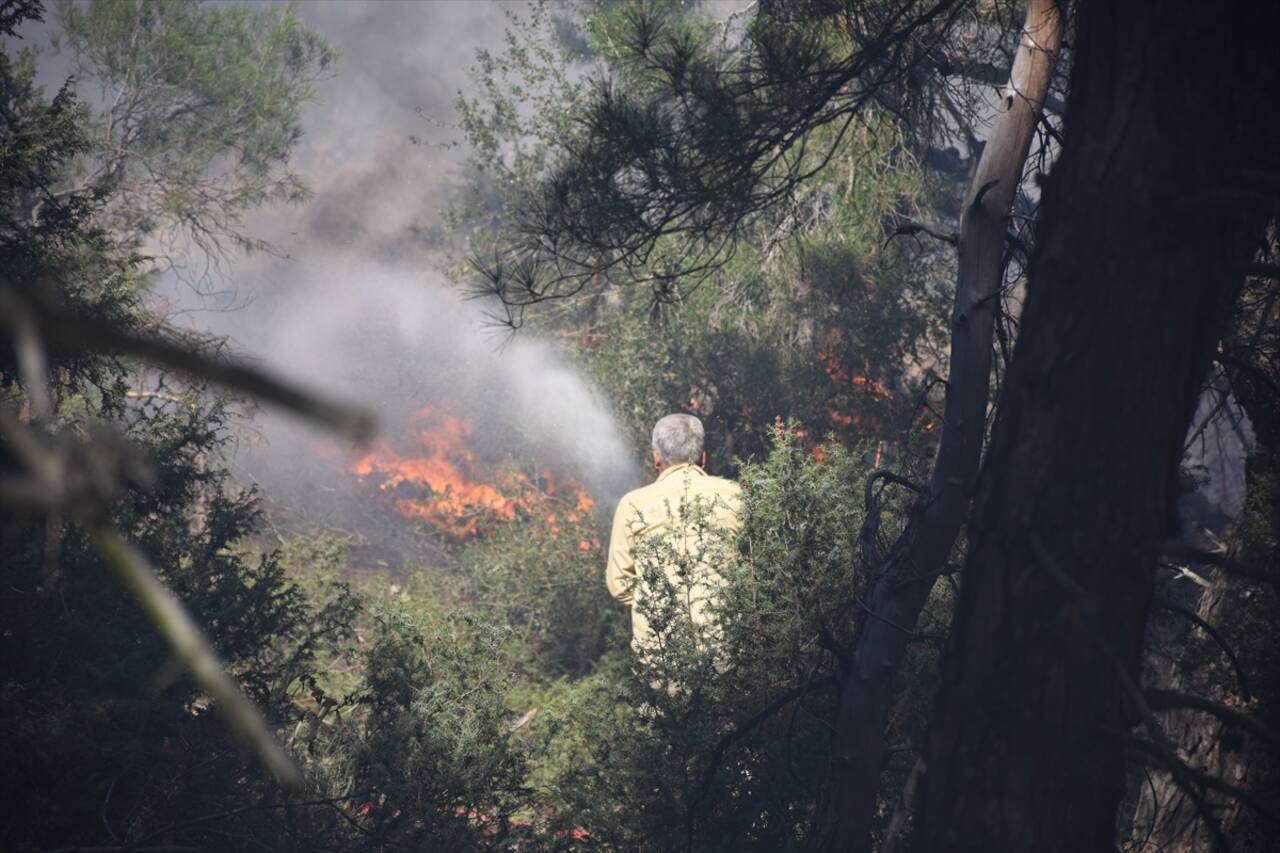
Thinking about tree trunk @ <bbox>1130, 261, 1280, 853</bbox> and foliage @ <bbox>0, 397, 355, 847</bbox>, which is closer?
foliage @ <bbox>0, 397, 355, 847</bbox>

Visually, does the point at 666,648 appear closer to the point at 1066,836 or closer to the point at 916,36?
the point at 1066,836

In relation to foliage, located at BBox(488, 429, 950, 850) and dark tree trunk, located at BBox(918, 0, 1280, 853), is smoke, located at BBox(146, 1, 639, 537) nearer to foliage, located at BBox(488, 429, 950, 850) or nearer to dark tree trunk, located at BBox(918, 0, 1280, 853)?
foliage, located at BBox(488, 429, 950, 850)

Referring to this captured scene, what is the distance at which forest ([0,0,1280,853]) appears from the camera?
228 cm

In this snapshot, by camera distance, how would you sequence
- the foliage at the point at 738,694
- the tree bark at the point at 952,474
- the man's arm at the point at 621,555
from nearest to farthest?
the tree bark at the point at 952,474 < the foliage at the point at 738,694 < the man's arm at the point at 621,555

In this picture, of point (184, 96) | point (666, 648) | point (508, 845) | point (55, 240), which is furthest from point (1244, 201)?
point (184, 96)

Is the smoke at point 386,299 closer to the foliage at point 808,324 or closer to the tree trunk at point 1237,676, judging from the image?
the foliage at point 808,324

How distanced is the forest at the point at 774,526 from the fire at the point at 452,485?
1.96ft

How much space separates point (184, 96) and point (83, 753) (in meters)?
10.1

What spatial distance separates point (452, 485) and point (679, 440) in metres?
7.09

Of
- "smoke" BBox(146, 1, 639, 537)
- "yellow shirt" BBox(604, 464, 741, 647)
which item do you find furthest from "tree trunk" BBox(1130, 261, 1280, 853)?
"smoke" BBox(146, 1, 639, 537)

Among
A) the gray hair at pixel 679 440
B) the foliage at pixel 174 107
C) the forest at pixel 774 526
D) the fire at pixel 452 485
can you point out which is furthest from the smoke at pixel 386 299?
the gray hair at pixel 679 440

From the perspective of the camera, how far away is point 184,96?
1138cm

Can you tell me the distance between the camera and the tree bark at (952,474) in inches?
142

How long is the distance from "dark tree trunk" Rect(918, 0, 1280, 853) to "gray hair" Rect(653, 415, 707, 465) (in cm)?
324
